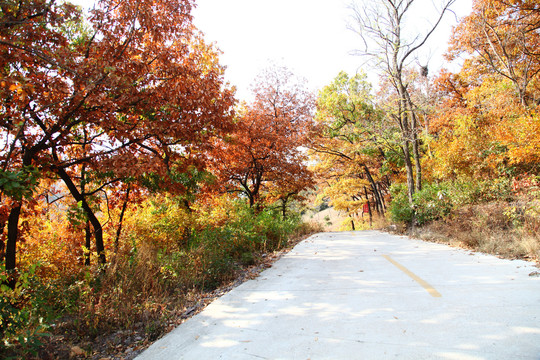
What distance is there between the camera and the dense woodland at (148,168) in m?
4.64

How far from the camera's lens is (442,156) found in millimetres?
14039

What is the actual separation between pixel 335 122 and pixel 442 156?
11234 millimetres

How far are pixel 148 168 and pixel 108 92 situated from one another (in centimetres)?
167

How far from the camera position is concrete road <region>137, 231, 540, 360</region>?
3.06 m

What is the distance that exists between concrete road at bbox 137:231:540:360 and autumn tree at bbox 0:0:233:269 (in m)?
3.41

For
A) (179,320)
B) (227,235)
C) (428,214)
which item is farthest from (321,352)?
(428,214)

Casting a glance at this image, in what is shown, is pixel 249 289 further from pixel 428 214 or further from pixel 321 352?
pixel 428 214

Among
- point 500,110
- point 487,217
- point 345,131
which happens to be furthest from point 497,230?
point 345,131

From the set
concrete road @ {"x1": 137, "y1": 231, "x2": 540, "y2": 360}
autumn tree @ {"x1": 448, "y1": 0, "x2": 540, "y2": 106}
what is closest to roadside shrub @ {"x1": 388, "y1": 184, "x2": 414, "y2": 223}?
autumn tree @ {"x1": 448, "y1": 0, "x2": 540, "y2": 106}

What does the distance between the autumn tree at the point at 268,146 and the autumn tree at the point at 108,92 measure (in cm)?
629

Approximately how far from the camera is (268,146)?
15.9 metres

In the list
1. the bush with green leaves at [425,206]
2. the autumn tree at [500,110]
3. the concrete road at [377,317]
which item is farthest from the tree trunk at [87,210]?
the autumn tree at [500,110]

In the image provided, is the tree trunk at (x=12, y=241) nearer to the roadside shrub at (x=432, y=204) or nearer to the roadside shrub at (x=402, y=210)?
the roadside shrub at (x=432, y=204)

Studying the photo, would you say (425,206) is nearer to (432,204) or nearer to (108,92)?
(432,204)
